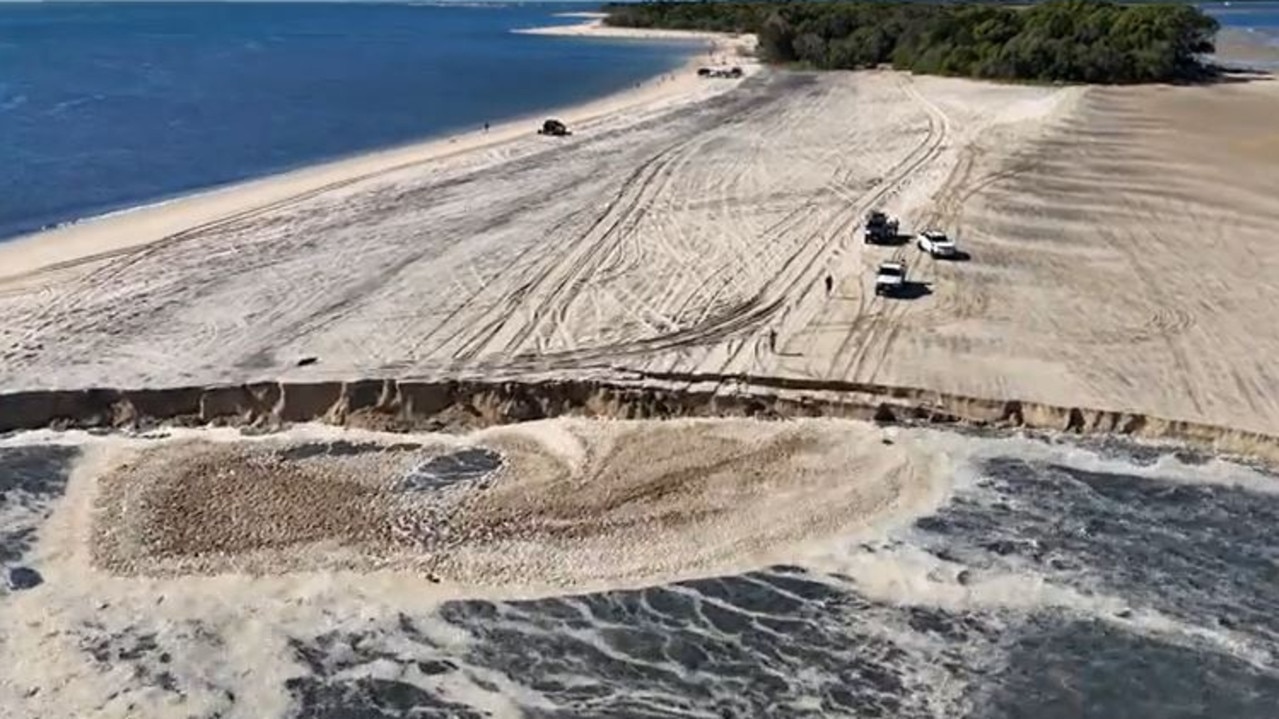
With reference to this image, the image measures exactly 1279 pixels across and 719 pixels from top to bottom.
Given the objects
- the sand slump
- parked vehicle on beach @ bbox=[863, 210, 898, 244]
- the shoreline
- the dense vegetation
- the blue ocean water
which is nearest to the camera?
the sand slump

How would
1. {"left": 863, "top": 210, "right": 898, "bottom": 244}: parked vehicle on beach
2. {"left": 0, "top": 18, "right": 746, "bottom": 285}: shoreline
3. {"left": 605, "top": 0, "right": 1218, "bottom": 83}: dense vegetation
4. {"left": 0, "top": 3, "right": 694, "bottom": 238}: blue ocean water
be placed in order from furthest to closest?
1. {"left": 605, "top": 0, "right": 1218, "bottom": 83}: dense vegetation
2. {"left": 0, "top": 3, "right": 694, "bottom": 238}: blue ocean water
3. {"left": 0, "top": 18, "right": 746, "bottom": 285}: shoreline
4. {"left": 863, "top": 210, "right": 898, "bottom": 244}: parked vehicle on beach

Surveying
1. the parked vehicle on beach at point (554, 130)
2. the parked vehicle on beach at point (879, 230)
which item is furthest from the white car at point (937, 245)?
the parked vehicle on beach at point (554, 130)

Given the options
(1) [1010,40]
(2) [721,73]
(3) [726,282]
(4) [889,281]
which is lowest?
(3) [726,282]

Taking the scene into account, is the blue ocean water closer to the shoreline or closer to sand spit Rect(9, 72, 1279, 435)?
the shoreline

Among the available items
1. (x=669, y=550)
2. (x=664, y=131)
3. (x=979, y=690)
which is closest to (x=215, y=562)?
(x=669, y=550)

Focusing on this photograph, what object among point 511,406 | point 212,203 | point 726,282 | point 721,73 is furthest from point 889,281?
point 721,73

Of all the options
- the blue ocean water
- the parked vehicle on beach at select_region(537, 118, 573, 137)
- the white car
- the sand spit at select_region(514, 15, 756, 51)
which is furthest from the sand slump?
the sand spit at select_region(514, 15, 756, 51)

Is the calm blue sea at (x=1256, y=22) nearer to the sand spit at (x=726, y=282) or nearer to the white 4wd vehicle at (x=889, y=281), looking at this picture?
the sand spit at (x=726, y=282)

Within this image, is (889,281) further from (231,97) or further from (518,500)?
(231,97)
